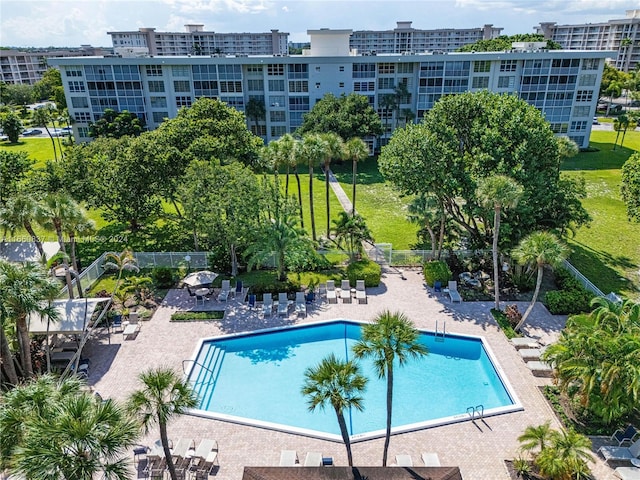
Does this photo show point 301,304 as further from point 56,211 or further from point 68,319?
point 56,211

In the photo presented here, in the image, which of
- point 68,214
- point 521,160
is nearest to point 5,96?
point 68,214

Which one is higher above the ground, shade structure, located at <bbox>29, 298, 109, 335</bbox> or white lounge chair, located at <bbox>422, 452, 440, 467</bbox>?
shade structure, located at <bbox>29, 298, 109, 335</bbox>

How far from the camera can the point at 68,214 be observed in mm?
24922

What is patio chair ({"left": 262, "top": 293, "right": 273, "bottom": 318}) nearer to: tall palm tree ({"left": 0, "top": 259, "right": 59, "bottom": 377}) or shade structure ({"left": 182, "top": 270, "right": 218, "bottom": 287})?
shade structure ({"left": 182, "top": 270, "right": 218, "bottom": 287})

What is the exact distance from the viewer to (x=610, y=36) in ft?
440

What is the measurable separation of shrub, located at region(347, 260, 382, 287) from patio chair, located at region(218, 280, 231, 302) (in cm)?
763

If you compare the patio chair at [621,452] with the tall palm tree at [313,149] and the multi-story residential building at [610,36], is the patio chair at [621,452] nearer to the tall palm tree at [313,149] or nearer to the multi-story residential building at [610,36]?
the tall palm tree at [313,149]

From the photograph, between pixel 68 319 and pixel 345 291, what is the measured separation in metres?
15.3

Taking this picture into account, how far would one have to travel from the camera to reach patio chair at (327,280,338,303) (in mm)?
28559

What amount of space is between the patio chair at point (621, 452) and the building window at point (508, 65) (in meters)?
55.7

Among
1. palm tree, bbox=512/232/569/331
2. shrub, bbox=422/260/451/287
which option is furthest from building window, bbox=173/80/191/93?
palm tree, bbox=512/232/569/331

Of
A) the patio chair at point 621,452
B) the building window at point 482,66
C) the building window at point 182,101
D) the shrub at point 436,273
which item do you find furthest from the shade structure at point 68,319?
the building window at point 482,66

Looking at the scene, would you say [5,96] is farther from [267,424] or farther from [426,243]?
[267,424]

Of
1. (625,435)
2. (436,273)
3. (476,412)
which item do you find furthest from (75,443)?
(436,273)
